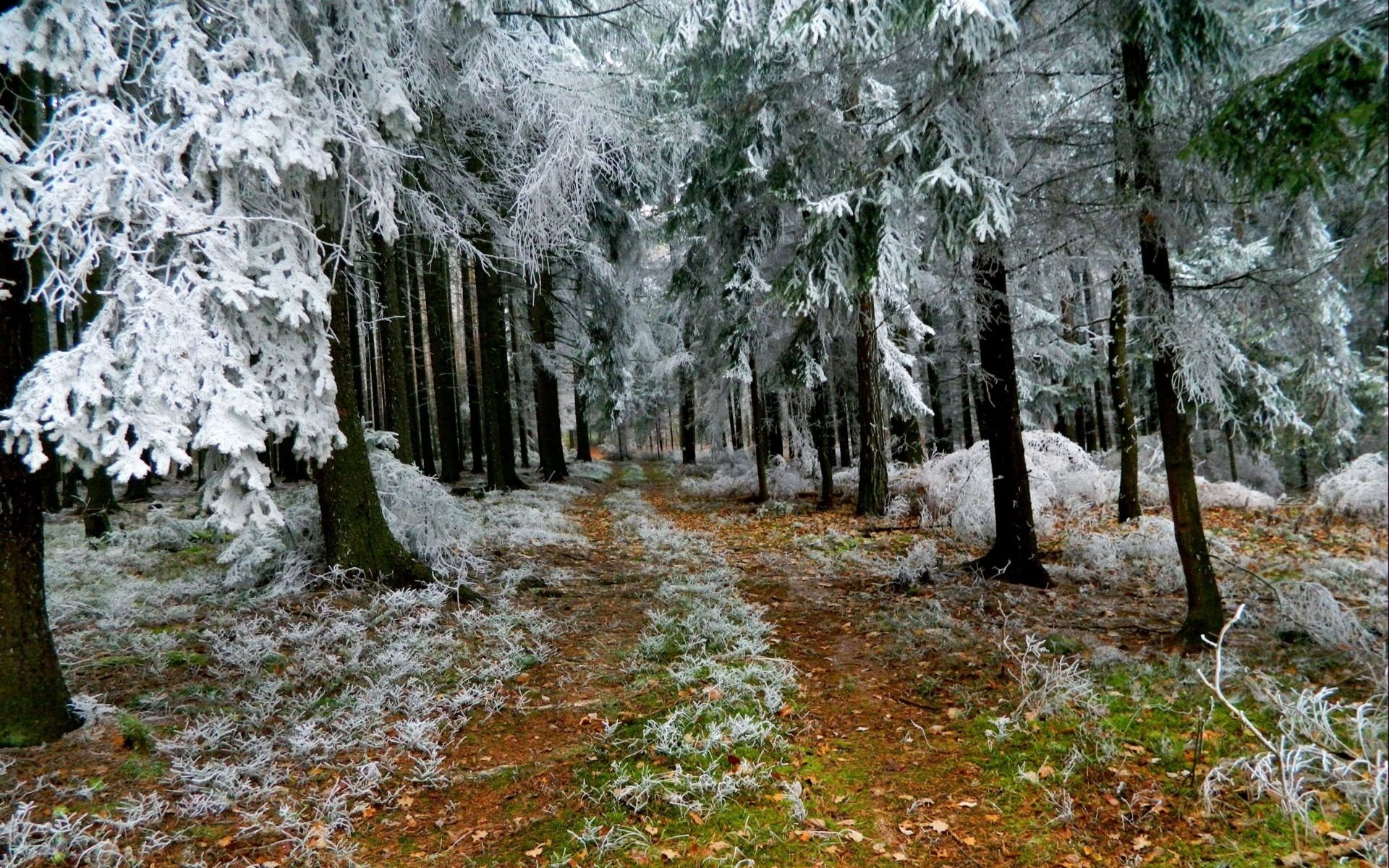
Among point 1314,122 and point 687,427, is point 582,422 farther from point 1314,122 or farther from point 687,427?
point 1314,122

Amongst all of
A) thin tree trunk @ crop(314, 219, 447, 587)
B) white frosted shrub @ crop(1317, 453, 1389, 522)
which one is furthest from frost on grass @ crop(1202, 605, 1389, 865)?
thin tree trunk @ crop(314, 219, 447, 587)

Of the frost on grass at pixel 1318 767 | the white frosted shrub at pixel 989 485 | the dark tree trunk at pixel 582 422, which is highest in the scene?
the dark tree trunk at pixel 582 422

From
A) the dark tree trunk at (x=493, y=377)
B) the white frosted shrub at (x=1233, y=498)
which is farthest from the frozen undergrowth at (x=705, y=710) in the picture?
the dark tree trunk at (x=493, y=377)

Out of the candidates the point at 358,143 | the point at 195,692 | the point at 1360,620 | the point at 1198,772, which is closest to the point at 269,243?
the point at 358,143

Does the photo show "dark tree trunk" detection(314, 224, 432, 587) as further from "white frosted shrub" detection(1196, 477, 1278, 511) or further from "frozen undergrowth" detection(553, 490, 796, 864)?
"white frosted shrub" detection(1196, 477, 1278, 511)

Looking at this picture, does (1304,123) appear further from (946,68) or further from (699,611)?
(699,611)

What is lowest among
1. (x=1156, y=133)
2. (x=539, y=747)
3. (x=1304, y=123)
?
(x=539, y=747)

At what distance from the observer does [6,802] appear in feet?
10.8

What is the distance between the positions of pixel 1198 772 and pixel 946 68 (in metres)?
4.58

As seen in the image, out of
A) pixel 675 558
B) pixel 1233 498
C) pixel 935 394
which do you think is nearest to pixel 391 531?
pixel 675 558

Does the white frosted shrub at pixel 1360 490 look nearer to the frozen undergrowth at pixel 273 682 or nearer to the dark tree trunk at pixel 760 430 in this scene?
the frozen undergrowth at pixel 273 682

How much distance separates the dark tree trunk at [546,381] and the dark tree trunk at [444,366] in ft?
6.26

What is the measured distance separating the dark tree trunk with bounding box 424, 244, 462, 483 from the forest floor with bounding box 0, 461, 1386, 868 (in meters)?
9.47

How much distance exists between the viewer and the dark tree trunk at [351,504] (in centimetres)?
648
